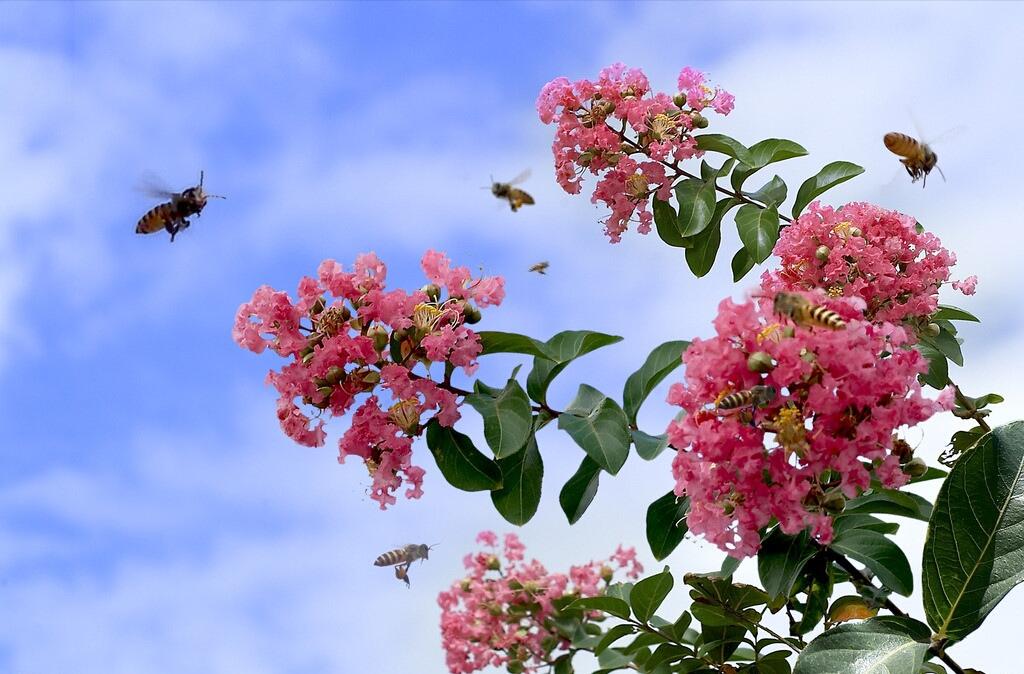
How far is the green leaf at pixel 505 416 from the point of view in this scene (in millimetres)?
2363

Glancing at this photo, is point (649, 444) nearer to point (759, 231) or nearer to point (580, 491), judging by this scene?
point (580, 491)

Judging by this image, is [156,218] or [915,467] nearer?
[915,467]

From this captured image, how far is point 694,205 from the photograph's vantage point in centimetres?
319

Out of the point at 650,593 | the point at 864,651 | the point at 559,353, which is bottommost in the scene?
the point at 864,651

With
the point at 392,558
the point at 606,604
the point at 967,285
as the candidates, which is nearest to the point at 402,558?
the point at 392,558

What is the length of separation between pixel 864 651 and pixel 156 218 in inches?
127

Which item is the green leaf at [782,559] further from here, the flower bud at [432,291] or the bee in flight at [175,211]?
the bee in flight at [175,211]

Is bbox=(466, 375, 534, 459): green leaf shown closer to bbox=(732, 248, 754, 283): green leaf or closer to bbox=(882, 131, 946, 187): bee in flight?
bbox=(732, 248, 754, 283): green leaf

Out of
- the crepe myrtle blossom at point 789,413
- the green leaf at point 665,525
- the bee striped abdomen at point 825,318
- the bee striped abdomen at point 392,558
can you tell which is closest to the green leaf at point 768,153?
the green leaf at point 665,525

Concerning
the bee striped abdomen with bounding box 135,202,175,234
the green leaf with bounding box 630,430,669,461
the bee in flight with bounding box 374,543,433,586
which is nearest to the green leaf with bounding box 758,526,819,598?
the green leaf with bounding box 630,430,669,461

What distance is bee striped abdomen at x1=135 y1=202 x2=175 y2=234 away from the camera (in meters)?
4.12

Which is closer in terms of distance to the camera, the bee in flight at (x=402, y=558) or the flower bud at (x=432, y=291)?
the flower bud at (x=432, y=291)

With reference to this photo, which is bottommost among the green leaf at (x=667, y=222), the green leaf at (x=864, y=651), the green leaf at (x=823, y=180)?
the green leaf at (x=864, y=651)

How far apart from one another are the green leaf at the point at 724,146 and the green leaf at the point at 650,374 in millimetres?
906
